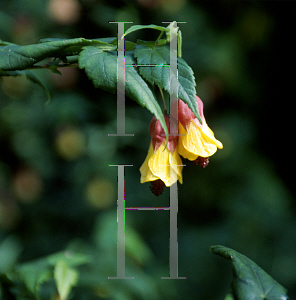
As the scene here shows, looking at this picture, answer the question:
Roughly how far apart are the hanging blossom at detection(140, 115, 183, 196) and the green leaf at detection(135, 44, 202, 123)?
0.51 ft

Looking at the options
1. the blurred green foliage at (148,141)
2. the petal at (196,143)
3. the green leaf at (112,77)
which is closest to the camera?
the green leaf at (112,77)

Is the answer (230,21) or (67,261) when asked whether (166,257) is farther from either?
(230,21)

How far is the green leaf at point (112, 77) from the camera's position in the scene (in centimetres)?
46

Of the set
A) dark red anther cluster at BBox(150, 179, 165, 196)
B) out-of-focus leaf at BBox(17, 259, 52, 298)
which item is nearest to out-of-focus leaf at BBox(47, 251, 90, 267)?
out-of-focus leaf at BBox(17, 259, 52, 298)

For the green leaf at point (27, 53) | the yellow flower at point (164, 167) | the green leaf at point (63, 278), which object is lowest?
the green leaf at point (63, 278)

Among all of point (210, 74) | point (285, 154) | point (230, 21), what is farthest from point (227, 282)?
point (230, 21)

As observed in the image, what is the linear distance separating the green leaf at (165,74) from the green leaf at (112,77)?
0.01 m

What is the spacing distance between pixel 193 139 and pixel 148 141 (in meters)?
0.92

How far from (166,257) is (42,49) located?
1281mm

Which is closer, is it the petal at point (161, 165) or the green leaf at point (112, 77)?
the green leaf at point (112, 77)

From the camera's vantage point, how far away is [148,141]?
152cm

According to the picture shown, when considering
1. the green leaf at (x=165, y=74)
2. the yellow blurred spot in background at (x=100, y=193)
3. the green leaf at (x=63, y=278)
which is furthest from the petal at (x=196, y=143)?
the yellow blurred spot in background at (x=100, y=193)

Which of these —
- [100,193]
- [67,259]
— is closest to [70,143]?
[100,193]

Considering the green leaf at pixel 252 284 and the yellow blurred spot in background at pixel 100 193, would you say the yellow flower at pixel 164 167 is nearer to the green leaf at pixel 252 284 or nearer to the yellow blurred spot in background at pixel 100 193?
the green leaf at pixel 252 284
